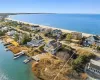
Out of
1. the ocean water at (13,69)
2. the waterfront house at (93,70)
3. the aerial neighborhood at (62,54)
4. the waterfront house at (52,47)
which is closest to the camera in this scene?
the waterfront house at (93,70)

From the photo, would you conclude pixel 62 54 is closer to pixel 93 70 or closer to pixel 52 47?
pixel 52 47

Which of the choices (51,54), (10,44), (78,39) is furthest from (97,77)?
(10,44)

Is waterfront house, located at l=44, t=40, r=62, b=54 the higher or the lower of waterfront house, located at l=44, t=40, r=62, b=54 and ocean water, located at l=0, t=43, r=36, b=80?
the higher

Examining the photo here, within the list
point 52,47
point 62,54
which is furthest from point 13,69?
point 62,54

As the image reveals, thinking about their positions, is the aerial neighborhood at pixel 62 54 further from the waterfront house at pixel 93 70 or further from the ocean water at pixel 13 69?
the ocean water at pixel 13 69

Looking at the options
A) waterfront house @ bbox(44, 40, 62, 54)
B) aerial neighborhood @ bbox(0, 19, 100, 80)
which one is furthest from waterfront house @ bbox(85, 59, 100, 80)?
waterfront house @ bbox(44, 40, 62, 54)

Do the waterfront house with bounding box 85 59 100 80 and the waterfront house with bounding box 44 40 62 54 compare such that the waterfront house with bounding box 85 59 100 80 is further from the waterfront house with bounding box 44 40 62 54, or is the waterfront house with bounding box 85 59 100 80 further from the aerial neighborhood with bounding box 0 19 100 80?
the waterfront house with bounding box 44 40 62 54

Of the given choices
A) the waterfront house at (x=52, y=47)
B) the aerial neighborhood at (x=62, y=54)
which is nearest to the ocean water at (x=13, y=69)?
the aerial neighborhood at (x=62, y=54)

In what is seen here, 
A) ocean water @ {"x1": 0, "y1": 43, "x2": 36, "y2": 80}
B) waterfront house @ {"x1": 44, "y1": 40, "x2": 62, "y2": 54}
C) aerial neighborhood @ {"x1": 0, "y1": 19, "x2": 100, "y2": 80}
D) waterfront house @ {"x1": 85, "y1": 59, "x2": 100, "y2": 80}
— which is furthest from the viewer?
waterfront house @ {"x1": 44, "y1": 40, "x2": 62, "y2": 54}

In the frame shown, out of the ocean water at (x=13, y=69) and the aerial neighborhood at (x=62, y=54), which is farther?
the ocean water at (x=13, y=69)
